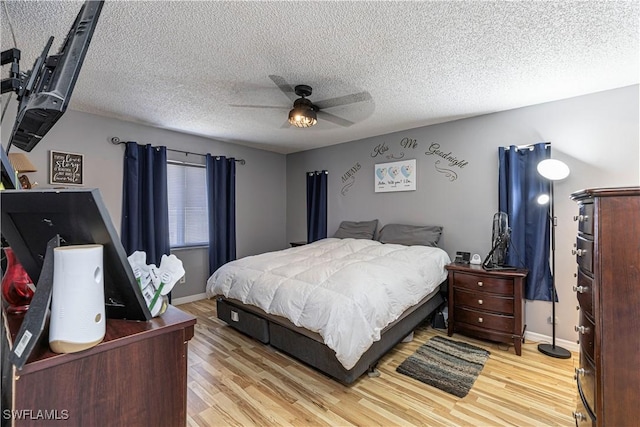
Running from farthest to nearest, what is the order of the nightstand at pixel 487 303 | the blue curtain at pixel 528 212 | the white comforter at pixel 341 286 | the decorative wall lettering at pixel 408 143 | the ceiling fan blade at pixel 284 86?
1. the decorative wall lettering at pixel 408 143
2. the blue curtain at pixel 528 212
3. the nightstand at pixel 487 303
4. the ceiling fan blade at pixel 284 86
5. the white comforter at pixel 341 286

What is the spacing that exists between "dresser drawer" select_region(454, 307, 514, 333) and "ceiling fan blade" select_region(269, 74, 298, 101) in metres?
2.60

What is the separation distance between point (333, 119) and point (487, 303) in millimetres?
2463

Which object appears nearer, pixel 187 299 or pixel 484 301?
pixel 484 301

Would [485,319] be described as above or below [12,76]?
below

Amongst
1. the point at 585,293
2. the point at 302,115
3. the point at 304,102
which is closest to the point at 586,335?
the point at 585,293

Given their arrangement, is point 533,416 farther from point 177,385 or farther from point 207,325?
point 207,325

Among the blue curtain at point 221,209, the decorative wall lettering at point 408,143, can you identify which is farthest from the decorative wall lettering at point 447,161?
the blue curtain at point 221,209

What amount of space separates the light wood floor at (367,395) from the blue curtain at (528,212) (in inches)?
28.1

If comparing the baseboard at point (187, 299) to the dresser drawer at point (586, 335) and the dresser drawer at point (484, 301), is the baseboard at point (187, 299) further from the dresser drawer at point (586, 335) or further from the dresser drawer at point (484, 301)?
the dresser drawer at point (586, 335)

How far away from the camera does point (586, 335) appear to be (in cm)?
134

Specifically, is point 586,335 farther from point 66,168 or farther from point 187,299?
point 66,168

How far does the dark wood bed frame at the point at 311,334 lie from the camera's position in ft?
7.01

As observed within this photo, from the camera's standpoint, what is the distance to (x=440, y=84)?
2.48 m

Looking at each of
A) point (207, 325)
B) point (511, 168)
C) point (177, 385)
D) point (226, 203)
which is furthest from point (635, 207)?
point (226, 203)
